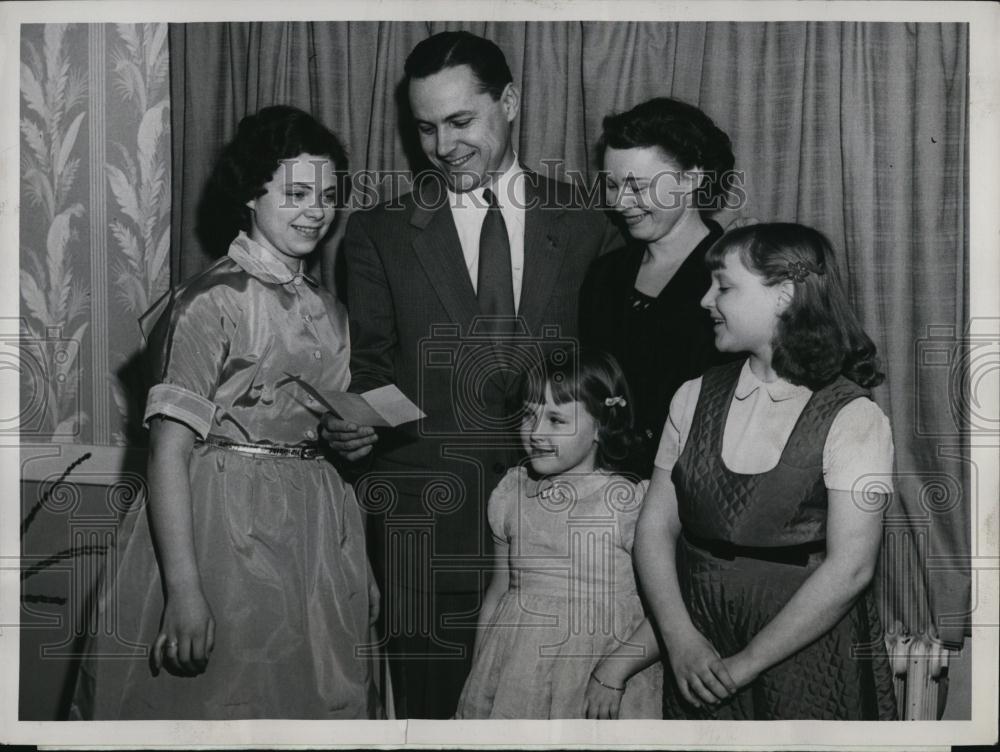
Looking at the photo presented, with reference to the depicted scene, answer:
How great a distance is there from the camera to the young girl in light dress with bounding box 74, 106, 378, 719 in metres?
2.37

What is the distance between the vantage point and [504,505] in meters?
2.45

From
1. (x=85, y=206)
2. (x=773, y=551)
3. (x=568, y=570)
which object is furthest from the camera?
(x=85, y=206)

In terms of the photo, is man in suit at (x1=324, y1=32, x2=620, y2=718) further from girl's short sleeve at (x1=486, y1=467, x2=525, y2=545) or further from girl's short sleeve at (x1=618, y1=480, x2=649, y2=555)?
girl's short sleeve at (x1=618, y1=480, x2=649, y2=555)

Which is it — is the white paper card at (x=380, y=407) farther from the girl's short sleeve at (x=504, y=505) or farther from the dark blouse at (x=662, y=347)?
the dark blouse at (x=662, y=347)

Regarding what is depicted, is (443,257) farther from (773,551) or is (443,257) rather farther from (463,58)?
(773,551)

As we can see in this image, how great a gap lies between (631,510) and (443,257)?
73 centimetres

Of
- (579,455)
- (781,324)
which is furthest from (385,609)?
(781,324)

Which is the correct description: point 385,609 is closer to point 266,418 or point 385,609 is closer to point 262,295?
point 266,418

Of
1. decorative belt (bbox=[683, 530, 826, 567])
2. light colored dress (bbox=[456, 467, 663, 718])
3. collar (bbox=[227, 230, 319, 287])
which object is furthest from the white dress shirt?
decorative belt (bbox=[683, 530, 826, 567])

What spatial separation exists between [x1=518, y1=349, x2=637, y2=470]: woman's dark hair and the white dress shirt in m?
0.24

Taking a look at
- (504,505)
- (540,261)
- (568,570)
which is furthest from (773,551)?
(540,261)

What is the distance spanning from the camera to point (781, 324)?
7.77ft

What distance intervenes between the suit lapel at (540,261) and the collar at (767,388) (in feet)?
1.57

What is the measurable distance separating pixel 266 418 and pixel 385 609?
0.53m
